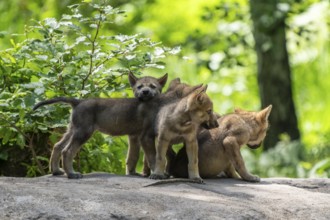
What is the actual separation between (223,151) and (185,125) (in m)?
0.67

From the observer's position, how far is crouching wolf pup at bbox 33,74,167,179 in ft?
27.1

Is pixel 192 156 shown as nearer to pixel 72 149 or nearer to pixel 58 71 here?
pixel 72 149

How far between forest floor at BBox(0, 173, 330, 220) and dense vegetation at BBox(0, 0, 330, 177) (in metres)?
1.15

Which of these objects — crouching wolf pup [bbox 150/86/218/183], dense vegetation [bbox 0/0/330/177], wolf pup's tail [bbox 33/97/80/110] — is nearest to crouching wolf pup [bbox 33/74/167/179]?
wolf pup's tail [bbox 33/97/80/110]

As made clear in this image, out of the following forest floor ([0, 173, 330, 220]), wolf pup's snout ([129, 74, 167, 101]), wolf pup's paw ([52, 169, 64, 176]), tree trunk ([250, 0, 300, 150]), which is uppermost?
tree trunk ([250, 0, 300, 150])

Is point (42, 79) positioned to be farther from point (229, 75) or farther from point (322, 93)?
point (229, 75)

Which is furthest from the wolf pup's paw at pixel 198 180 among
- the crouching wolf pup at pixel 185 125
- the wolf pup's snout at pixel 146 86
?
the wolf pup's snout at pixel 146 86

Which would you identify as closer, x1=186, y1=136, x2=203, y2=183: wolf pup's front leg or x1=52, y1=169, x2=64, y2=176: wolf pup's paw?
x1=186, y1=136, x2=203, y2=183: wolf pup's front leg

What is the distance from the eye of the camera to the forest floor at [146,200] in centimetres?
660

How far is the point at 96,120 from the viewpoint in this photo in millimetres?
8414

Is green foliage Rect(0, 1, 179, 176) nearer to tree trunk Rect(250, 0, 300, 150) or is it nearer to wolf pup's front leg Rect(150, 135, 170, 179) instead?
wolf pup's front leg Rect(150, 135, 170, 179)

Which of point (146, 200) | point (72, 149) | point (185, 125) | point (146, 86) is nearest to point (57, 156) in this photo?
point (72, 149)

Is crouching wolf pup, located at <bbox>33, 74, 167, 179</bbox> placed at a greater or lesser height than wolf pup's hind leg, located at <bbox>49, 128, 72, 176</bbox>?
greater

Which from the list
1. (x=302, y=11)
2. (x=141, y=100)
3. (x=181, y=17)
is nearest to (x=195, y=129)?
(x=141, y=100)
